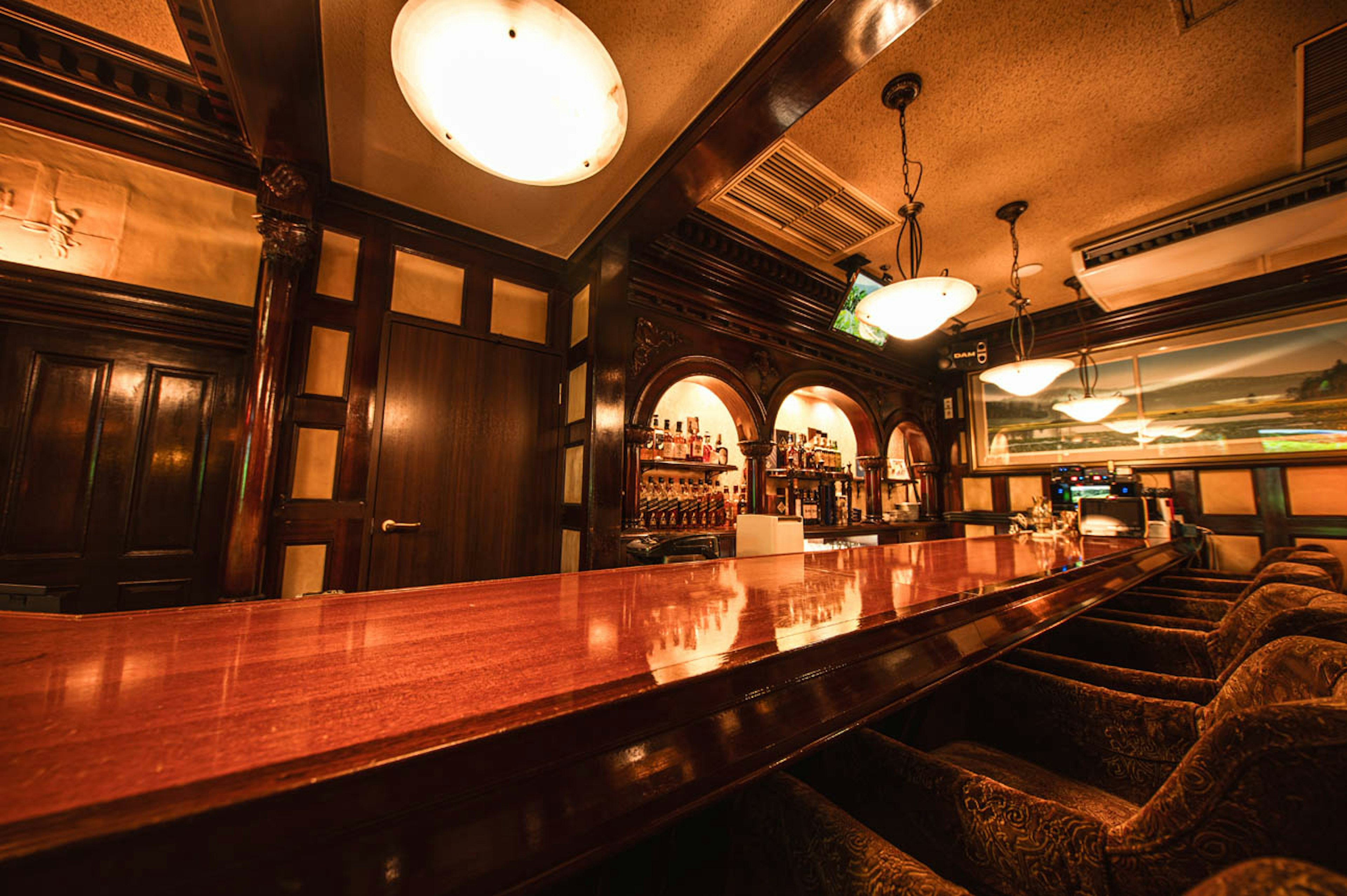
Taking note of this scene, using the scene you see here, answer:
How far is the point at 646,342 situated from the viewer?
354 cm

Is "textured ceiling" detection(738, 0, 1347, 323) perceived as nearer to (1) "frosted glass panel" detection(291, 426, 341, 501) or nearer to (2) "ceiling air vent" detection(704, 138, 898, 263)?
(2) "ceiling air vent" detection(704, 138, 898, 263)

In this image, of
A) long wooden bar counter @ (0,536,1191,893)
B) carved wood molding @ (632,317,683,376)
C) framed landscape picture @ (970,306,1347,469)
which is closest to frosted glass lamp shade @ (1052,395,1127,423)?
framed landscape picture @ (970,306,1347,469)

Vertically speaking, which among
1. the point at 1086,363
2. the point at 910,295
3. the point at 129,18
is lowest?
the point at 910,295

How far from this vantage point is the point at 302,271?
2652 millimetres

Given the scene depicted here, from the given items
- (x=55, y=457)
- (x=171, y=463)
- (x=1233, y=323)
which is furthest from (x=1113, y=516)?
(x=55, y=457)

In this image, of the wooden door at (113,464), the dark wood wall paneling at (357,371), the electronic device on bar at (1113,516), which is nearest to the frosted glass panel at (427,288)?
the dark wood wall paneling at (357,371)

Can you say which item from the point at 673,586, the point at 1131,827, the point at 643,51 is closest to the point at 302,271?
the point at 643,51

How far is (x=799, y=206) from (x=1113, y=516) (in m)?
3.80

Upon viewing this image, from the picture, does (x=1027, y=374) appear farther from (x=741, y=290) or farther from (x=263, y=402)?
(x=263, y=402)

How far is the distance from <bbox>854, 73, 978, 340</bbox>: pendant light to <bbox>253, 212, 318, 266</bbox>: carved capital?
10.3ft

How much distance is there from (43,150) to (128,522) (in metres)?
1.84

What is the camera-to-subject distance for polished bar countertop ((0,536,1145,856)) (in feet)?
1.12

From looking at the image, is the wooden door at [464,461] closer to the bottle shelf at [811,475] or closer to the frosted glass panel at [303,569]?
the frosted glass panel at [303,569]

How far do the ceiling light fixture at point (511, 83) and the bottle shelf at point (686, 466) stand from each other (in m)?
2.42
